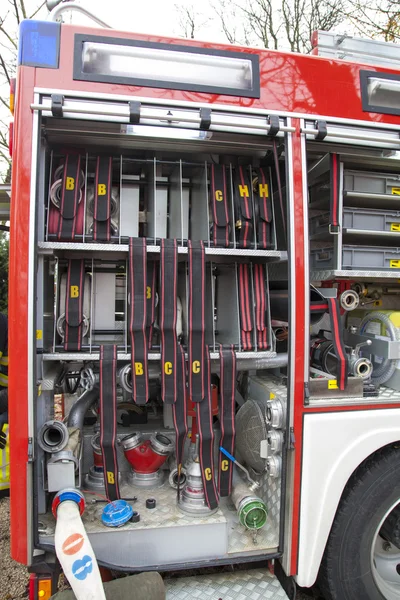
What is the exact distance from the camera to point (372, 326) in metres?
2.76

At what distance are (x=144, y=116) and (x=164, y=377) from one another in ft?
4.19

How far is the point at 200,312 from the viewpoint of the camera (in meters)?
2.22

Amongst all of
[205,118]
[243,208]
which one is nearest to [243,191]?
[243,208]

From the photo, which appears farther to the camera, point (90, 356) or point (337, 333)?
point (337, 333)

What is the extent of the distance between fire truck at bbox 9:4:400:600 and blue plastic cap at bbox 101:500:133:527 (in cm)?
1

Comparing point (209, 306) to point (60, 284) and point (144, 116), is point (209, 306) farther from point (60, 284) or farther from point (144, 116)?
point (144, 116)

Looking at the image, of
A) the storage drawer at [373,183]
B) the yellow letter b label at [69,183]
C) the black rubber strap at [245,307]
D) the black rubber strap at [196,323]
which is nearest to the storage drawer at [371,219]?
the storage drawer at [373,183]

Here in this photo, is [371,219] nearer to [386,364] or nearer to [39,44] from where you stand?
[386,364]

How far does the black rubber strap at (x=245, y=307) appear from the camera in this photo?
2412mm

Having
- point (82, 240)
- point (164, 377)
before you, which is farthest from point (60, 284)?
point (164, 377)

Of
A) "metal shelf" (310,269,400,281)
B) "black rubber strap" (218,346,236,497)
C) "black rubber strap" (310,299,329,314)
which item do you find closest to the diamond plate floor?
"black rubber strap" (218,346,236,497)

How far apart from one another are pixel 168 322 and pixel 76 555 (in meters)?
1.10

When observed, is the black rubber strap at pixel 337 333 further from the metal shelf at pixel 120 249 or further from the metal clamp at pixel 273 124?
the metal clamp at pixel 273 124

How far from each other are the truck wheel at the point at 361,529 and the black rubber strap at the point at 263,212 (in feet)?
4.47
